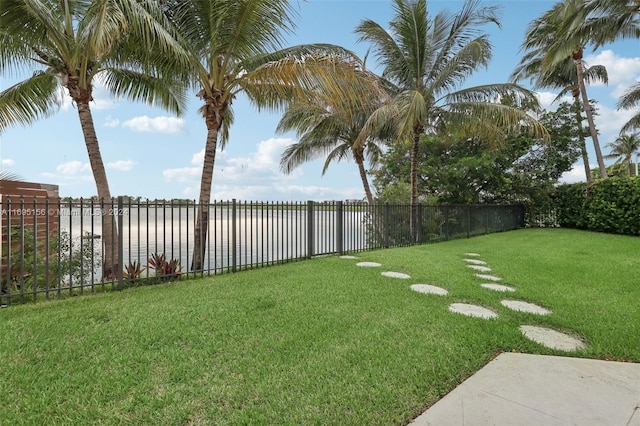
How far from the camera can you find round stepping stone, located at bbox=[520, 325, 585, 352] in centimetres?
286

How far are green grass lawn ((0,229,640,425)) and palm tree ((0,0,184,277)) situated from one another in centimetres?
204

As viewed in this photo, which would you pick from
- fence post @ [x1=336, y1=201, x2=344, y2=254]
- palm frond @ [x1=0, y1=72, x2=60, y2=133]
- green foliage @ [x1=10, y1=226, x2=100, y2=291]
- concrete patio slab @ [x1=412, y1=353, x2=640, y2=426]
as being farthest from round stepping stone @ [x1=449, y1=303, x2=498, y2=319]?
palm frond @ [x1=0, y1=72, x2=60, y2=133]

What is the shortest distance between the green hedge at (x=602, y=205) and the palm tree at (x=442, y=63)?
6.49 m

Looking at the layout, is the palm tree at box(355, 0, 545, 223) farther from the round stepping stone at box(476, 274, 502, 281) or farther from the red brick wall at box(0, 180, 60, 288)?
the red brick wall at box(0, 180, 60, 288)

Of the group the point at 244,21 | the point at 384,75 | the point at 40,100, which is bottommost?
the point at 40,100

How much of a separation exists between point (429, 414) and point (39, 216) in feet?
22.3

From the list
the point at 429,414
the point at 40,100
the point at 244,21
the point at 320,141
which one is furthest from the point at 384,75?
the point at 429,414

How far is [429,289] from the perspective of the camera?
4707mm

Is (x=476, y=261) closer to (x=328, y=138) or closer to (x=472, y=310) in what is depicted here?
(x=472, y=310)

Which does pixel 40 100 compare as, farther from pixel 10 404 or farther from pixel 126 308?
pixel 10 404

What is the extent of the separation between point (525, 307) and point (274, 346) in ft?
10.3

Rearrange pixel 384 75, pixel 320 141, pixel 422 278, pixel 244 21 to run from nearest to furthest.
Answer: pixel 422 278
pixel 244 21
pixel 384 75
pixel 320 141

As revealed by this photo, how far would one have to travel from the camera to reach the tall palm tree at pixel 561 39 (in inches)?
479

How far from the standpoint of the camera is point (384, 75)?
10875 millimetres
